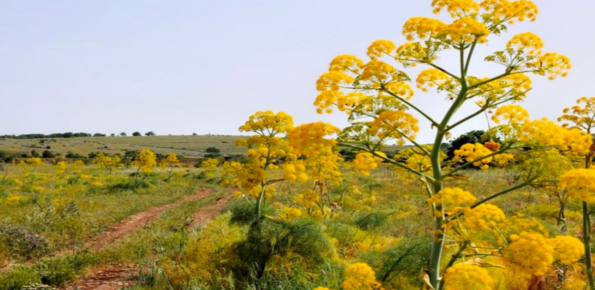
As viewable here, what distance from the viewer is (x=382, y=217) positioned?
10188 mm

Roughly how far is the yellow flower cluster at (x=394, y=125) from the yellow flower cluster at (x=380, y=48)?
0.53m

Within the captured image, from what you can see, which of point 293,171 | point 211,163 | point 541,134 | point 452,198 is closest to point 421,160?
point 452,198

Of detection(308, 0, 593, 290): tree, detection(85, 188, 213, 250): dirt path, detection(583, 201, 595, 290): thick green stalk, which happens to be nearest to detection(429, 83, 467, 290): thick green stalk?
detection(308, 0, 593, 290): tree

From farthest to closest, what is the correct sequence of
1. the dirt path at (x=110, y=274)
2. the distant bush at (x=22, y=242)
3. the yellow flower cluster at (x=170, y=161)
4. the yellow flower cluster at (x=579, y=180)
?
A: 1. the yellow flower cluster at (x=170, y=161)
2. the distant bush at (x=22, y=242)
3. the dirt path at (x=110, y=274)
4. the yellow flower cluster at (x=579, y=180)

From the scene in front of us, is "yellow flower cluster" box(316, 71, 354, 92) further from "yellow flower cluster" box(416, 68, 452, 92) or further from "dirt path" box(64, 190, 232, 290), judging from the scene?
"dirt path" box(64, 190, 232, 290)

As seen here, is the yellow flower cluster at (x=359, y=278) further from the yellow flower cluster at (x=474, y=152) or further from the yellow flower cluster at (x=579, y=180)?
the yellow flower cluster at (x=579, y=180)

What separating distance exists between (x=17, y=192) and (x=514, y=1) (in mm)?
20272

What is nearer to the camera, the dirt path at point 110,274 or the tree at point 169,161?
the dirt path at point 110,274

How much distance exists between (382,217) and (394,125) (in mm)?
7128

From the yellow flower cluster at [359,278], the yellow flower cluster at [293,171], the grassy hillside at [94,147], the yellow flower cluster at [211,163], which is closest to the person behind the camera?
the yellow flower cluster at [359,278]

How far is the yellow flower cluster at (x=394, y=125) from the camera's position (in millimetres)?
3404

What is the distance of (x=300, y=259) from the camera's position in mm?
6773

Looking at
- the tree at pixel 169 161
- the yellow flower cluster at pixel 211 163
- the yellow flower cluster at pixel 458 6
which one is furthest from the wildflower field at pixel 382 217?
the tree at pixel 169 161

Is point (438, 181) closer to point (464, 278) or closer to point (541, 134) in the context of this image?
point (464, 278)
